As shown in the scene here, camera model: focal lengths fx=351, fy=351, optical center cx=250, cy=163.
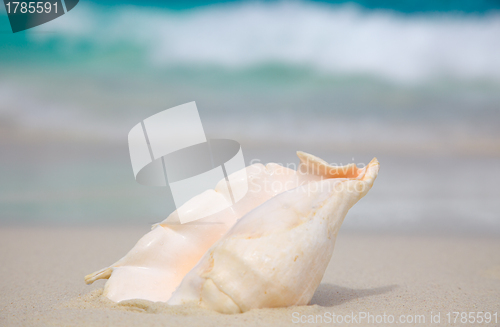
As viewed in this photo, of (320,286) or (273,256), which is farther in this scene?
(320,286)

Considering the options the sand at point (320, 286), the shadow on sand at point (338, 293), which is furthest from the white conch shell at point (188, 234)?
the shadow on sand at point (338, 293)

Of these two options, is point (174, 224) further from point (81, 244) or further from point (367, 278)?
point (81, 244)

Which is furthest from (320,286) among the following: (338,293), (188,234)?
(188,234)

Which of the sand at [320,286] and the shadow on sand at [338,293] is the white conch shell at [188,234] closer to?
the sand at [320,286]

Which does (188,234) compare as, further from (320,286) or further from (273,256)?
(320,286)

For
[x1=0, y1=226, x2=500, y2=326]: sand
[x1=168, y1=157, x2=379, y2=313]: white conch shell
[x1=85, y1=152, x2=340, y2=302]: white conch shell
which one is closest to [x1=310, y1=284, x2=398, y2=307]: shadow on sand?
[x1=0, y1=226, x2=500, y2=326]: sand

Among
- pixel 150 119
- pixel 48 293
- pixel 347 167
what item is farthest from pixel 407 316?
pixel 48 293
